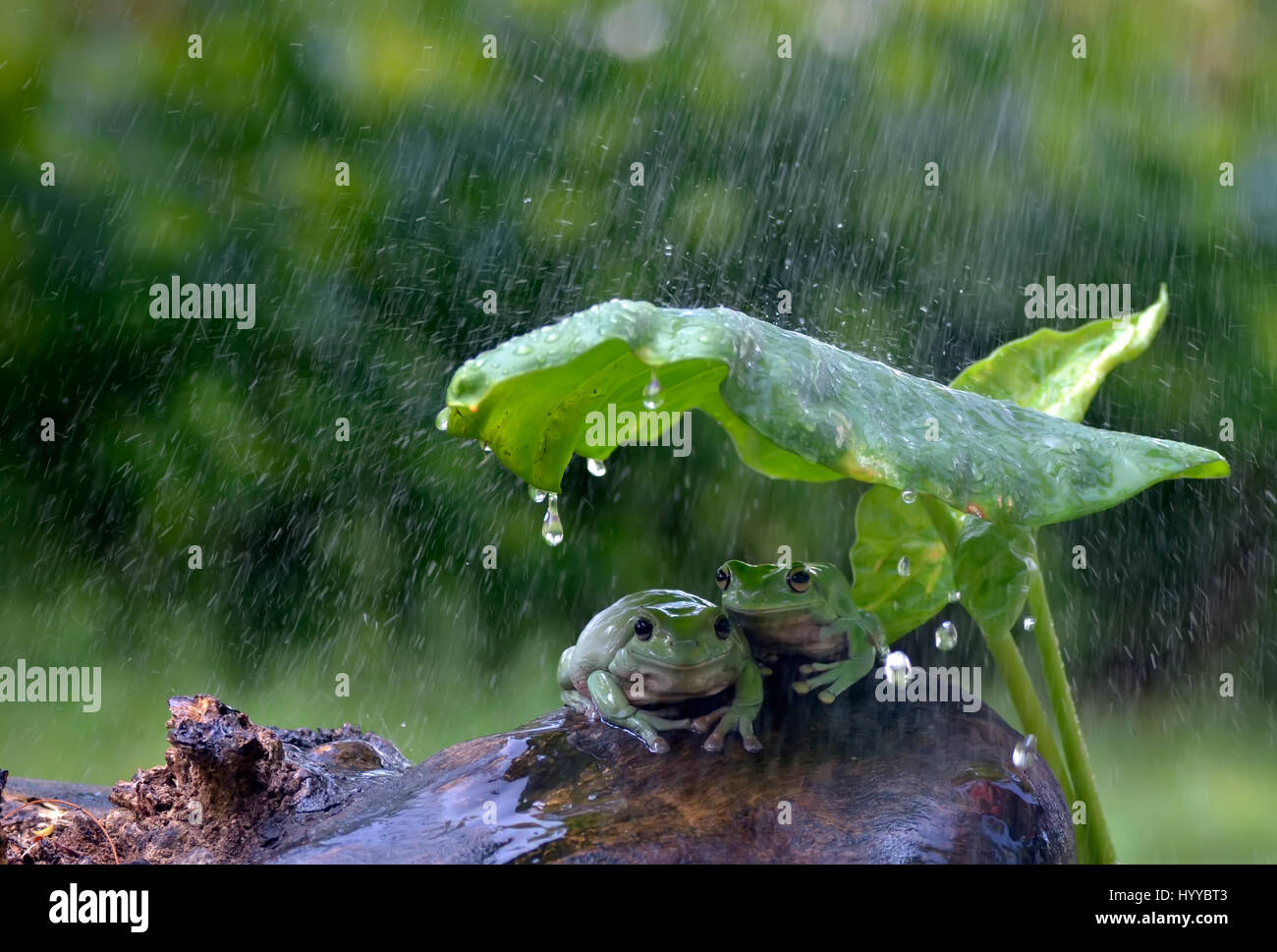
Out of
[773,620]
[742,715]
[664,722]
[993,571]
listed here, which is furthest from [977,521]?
[664,722]

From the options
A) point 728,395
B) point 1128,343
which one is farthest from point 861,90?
point 728,395

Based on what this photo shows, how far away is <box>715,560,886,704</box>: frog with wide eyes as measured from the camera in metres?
1.95

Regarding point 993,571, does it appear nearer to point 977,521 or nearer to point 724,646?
point 977,521

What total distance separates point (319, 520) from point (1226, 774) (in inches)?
138

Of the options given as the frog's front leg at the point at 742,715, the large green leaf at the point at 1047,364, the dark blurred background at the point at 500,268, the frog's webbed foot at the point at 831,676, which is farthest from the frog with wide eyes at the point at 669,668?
the dark blurred background at the point at 500,268

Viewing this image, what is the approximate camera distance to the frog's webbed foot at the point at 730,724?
1.89m

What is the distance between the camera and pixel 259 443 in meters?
4.12

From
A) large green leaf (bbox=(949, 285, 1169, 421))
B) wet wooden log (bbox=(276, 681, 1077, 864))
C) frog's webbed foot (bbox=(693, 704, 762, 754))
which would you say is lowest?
wet wooden log (bbox=(276, 681, 1077, 864))

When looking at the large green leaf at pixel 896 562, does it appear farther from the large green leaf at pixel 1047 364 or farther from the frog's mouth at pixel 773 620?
the large green leaf at pixel 1047 364

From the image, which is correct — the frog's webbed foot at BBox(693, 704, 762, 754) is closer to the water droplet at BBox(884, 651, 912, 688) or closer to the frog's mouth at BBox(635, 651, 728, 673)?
the frog's mouth at BBox(635, 651, 728, 673)

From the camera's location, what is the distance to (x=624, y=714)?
1.94 metres

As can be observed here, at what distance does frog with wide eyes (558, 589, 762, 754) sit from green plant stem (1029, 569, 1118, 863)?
45 centimetres

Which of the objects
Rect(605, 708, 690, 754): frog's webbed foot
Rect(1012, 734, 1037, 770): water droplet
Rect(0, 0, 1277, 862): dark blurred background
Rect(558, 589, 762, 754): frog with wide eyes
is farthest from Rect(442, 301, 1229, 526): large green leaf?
Rect(0, 0, 1277, 862): dark blurred background

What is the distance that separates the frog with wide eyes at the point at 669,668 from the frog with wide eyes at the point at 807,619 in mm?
46
